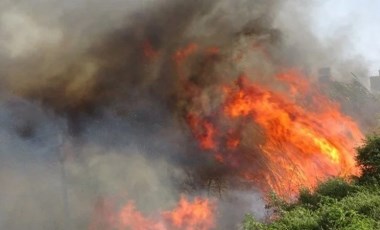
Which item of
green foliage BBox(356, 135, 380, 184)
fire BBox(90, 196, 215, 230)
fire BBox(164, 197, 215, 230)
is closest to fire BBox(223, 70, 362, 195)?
green foliage BBox(356, 135, 380, 184)

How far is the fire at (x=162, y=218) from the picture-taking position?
2020 centimetres

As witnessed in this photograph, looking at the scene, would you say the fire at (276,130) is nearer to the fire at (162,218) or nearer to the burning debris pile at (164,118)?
the burning debris pile at (164,118)

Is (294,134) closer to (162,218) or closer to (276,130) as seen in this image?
(276,130)

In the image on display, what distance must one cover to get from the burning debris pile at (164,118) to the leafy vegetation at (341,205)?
3959 millimetres

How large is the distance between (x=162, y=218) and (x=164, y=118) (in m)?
5.64

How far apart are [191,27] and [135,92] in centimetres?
467

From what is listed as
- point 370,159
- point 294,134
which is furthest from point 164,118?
point 370,159

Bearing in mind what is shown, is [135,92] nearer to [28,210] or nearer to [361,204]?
[28,210]

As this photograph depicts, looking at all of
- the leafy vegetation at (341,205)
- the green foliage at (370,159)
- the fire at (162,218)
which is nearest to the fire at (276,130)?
the fire at (162,218)

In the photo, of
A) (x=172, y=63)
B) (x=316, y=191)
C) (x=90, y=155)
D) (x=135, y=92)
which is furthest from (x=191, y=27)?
(x=316, y=191)

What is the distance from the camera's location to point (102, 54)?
71.5 feet

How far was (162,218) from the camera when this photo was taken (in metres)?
20.6

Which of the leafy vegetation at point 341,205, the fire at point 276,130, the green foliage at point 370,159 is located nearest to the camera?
the leafy vegetation at point 341,205

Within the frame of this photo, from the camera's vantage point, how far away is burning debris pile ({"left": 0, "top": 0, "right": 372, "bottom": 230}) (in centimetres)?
2061
